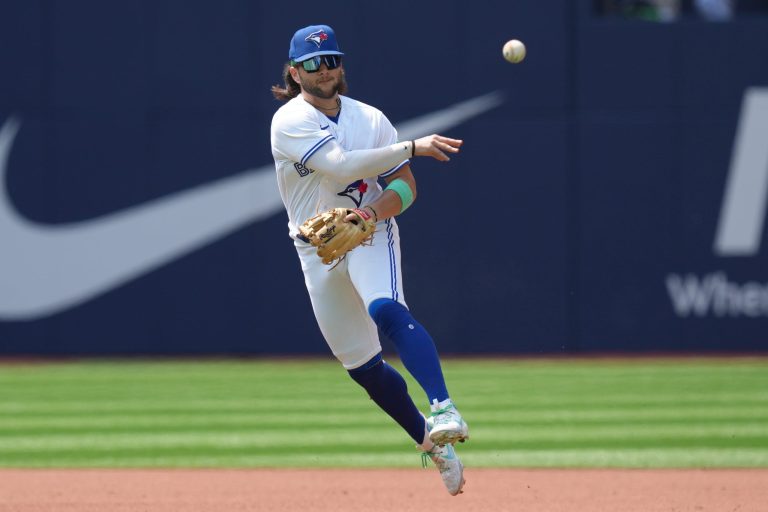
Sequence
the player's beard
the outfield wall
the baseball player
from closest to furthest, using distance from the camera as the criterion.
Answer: the baseball player
the player's beard
the outfield wall

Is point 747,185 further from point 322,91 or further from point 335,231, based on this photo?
point 335,231

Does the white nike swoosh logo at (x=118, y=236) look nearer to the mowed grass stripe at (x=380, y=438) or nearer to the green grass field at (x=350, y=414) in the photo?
the green grass field at (x=350, y=414)

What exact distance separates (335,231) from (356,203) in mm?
502

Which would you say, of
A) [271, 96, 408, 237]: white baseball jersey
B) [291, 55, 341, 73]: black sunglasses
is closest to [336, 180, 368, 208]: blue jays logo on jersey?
[271, 96, 408, 237]: white baseball jersey

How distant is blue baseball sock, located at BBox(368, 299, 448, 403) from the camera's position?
518 cm

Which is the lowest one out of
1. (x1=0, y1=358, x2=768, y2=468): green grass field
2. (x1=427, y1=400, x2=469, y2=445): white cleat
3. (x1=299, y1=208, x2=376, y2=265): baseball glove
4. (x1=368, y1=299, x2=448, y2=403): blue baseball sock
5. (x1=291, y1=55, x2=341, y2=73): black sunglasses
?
(x1=0, y1=358, x2=768, y2=468): green grass field

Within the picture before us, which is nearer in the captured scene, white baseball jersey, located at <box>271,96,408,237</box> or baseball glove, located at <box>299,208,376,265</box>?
baseball glove, located at <box>299,208,376,265</box>

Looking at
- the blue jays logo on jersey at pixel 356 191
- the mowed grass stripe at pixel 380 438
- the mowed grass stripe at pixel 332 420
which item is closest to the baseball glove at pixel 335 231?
the blue jays logo on jersey at pixel 356 191

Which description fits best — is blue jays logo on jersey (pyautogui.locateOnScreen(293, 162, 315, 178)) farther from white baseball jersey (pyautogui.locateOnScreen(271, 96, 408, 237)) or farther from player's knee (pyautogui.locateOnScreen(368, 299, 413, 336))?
player's knee (pyautogui.locateOnScreen(368, 299, 413, 336))

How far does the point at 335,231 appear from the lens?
17.1 feet

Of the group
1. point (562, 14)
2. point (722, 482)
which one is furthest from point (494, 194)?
point (722, 482)

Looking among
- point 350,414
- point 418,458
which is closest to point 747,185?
point 350,414

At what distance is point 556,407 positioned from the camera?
31.9 ft

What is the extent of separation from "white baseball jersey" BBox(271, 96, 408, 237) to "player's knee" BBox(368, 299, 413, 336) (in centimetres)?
53
